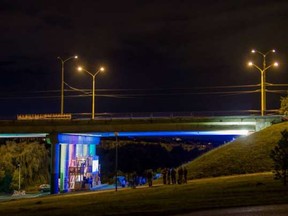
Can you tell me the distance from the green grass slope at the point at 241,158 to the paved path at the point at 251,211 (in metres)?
26.1

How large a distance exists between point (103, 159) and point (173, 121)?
7686cm

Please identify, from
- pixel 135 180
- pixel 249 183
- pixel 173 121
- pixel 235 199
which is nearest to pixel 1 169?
pixel 173 121

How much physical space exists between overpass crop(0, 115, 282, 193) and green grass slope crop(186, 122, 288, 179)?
8.05m

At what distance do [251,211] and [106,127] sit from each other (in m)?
52.5

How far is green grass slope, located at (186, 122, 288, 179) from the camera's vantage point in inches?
1993

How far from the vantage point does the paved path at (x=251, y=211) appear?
21.6 metres

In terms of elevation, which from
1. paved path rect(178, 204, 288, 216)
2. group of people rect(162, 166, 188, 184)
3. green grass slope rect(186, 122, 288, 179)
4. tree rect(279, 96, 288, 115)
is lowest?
paved path rect(178, 204, 288, 216)

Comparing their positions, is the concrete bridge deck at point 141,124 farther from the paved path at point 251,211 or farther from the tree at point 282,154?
the paved path at point 251,211

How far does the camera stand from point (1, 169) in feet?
310

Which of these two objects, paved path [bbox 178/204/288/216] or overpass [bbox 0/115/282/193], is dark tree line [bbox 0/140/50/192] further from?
paved path [bbox 178/204/288/216]

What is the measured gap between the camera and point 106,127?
244 feet

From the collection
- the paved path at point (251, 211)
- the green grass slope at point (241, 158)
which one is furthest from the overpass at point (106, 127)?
the paved path at point (251, 211)

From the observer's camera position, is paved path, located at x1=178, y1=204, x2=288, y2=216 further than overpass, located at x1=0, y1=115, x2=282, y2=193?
No

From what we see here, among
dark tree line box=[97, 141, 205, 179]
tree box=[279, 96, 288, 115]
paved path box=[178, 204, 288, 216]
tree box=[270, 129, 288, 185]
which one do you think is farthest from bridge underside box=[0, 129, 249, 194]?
dark tree line box=[97, 141, 205, 179]
